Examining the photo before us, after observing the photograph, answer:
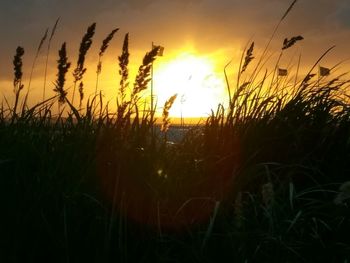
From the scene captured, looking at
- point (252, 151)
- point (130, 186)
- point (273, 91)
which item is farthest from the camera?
point (273, 91)

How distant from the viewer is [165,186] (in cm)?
420

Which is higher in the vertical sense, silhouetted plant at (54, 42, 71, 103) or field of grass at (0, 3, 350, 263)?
silhouetted plant at (54, 42, 71, 103)

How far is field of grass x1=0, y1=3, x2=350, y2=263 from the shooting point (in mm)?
3656

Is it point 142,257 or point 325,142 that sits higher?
point 325,142

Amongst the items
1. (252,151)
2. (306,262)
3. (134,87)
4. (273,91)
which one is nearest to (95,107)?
(134,87)

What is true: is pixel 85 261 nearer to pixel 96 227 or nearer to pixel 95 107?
pixel 96 227

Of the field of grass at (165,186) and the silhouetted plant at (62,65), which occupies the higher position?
the silhouetted plant at (62,65)

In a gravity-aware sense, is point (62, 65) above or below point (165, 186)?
above

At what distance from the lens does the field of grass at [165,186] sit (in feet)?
12.0

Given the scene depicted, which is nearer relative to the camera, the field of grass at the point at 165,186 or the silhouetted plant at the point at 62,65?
the field of grass at the point at 165,186

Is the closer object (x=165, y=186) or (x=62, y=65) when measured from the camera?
(x=165, y=186)

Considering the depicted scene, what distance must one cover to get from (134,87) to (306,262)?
6.92 ft

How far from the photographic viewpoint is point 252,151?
4.97m

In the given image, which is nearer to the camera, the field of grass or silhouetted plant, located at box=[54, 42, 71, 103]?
the field of grass
